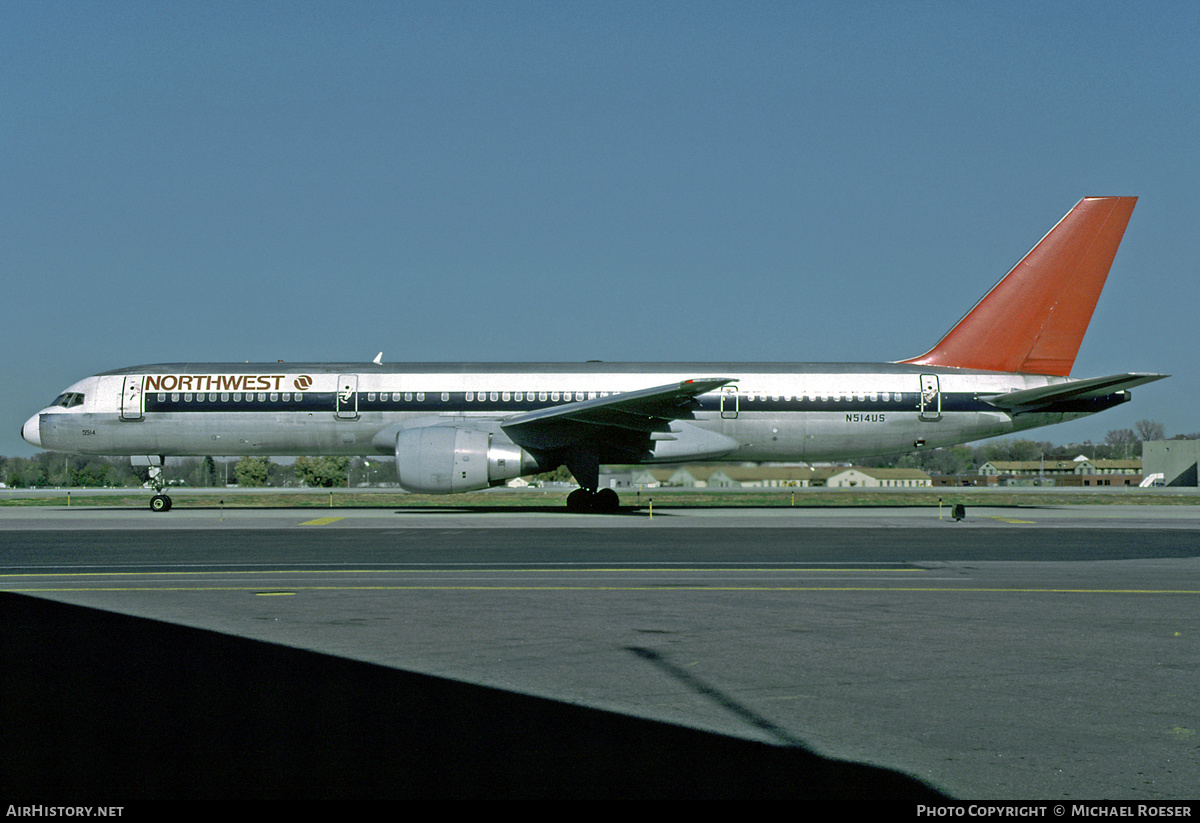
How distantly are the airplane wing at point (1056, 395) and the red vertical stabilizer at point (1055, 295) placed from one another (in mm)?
1266

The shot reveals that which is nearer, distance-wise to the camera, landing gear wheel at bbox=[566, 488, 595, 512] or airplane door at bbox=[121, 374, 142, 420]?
landing gear wheel at bbox=[566, 488, 595, 512]

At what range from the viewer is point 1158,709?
16.7 feet

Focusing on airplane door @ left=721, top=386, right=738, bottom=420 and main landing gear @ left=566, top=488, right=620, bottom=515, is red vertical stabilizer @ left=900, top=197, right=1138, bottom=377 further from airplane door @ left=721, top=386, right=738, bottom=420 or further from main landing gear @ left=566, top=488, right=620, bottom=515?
main landing gear @ left=566, top=488, right=620, bottom=515

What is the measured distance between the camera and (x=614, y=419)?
2431cm

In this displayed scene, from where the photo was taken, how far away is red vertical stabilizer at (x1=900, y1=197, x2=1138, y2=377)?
2717cm

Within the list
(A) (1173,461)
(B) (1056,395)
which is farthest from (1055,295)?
(A) (1173,461)

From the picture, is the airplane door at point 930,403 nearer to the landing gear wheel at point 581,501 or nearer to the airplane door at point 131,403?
the landing gear wheel at point 581,501

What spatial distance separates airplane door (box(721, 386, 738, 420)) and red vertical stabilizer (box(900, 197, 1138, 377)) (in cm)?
728

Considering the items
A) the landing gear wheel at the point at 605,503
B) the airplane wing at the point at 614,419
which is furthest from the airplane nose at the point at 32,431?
the landing gear wheel at the point at 605,503

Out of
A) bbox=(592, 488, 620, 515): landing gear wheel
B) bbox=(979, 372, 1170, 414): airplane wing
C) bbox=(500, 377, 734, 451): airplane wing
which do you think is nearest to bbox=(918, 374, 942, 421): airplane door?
bbox=(979, 372, 1170, 414): airplane wing

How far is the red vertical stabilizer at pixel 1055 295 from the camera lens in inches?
1070

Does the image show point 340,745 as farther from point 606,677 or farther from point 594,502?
point 594,502

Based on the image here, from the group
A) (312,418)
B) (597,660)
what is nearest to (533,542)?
(597,660)

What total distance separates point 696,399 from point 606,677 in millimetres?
20177
